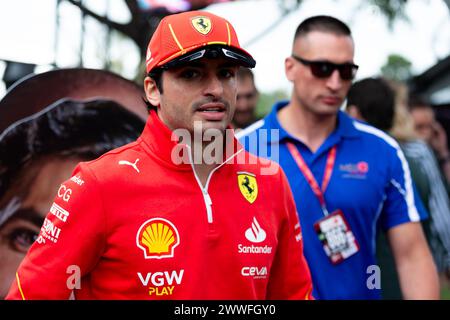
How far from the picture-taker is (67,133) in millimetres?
3514

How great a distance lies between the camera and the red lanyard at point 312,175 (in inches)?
159

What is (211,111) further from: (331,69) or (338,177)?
(331,69)

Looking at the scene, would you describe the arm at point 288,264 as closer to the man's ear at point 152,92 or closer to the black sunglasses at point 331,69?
the man's ear at point 152,92

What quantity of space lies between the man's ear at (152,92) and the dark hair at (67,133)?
735mm

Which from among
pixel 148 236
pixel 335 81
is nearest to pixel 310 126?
pixel 335 81

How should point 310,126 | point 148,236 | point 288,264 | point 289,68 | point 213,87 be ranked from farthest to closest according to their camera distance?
1. point 289,68
2. point 310,126
3. point 288,264
4. point 213,87
5. point 148,236

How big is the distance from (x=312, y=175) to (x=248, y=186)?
1.33m

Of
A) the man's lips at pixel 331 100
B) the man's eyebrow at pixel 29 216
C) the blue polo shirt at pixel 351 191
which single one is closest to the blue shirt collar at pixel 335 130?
the blue polo shirt at pixel 351 191

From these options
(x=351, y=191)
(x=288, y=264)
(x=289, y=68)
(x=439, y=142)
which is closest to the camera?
(x=288, y=264)

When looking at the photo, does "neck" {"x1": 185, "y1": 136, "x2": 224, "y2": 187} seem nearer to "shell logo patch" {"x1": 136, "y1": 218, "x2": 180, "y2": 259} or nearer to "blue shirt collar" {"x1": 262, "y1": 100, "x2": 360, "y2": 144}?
"shell logo patch" {"x1": 136, "y1": 218, "x2": 180, "y2": 259}

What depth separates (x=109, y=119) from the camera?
369cm

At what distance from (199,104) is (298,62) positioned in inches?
75.1
